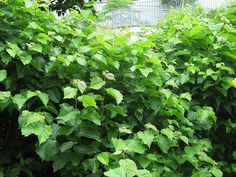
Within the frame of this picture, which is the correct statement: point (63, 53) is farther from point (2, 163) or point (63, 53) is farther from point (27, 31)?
point (2, 163)

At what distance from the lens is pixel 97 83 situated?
197 cm

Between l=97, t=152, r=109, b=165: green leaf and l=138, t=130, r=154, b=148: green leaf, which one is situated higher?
l=97, t=152, r=109, b=165: green leaf

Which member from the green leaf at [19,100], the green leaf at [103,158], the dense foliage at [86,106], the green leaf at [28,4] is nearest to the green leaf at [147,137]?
the dense foliage at [86,106]

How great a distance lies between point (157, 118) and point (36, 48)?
0.87m

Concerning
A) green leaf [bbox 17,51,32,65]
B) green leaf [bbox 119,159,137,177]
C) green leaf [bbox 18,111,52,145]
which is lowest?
green leaf [bbox 119,159,137,177]

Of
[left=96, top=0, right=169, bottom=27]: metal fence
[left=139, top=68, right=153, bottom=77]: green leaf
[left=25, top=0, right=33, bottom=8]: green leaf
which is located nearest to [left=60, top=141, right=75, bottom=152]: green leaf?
[left=139, top=68, right=153, bottom=77]: green leaf

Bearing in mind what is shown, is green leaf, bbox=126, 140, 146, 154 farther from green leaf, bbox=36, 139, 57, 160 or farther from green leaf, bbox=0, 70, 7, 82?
green leaf, bbox=0, 70, 7, 82

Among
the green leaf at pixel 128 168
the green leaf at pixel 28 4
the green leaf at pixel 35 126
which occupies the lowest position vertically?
the green leaf at pixel 128 168

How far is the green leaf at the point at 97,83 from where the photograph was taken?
1940 millimetres

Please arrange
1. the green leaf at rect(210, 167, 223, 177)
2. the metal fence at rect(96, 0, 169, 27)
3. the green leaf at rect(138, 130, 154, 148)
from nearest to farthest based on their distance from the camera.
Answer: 1. the green leaf at rect(138, 130, 154, 148)
2. the green leaf at rect(210, 167, 223, 177)
3. the metal fence at rect(96, 0, 169, 27)

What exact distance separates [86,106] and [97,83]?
193 millimetres

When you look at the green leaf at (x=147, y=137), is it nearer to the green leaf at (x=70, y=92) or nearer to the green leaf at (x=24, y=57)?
the green leaf at (x=70, y=92)

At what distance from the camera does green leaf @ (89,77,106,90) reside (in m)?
1.94

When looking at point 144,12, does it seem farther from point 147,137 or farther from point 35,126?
point 35,126
